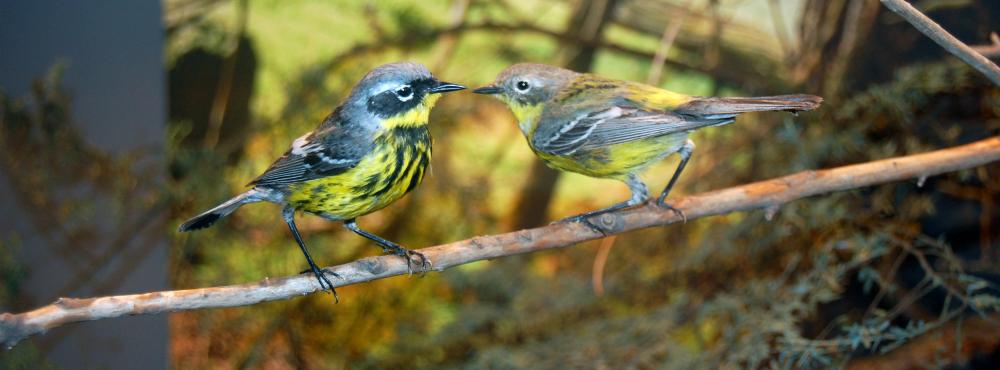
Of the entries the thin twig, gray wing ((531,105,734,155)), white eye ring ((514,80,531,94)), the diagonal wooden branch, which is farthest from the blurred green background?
white eye ring ((514,80,531,94))

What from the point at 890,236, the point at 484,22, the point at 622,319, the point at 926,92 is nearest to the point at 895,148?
the point at 926,92

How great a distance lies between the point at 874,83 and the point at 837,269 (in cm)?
80

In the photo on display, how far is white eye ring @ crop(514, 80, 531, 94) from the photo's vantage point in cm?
162

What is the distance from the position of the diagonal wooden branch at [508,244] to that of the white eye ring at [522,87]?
287 mm

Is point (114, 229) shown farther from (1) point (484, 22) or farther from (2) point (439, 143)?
(1) point (484, 22)

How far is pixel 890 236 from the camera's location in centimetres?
220

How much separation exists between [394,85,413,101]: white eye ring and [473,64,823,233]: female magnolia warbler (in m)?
0.19

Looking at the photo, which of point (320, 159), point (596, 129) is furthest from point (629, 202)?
point (320, 159)

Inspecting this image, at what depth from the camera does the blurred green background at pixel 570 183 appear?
2.45 m

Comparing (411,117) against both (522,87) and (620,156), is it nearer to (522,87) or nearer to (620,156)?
(522,87)

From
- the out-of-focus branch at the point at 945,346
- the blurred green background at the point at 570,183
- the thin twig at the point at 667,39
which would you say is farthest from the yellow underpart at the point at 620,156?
the thin twig at the point at 667,39

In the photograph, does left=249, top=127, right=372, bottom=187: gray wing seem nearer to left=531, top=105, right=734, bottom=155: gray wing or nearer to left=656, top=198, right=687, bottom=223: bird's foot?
left=531, top=105, right=734, bottom=155: gray wing

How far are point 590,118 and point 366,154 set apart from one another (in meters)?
0.48

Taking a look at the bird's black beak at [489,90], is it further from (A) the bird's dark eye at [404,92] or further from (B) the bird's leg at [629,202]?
(B) the bird's leg at [629,202]
